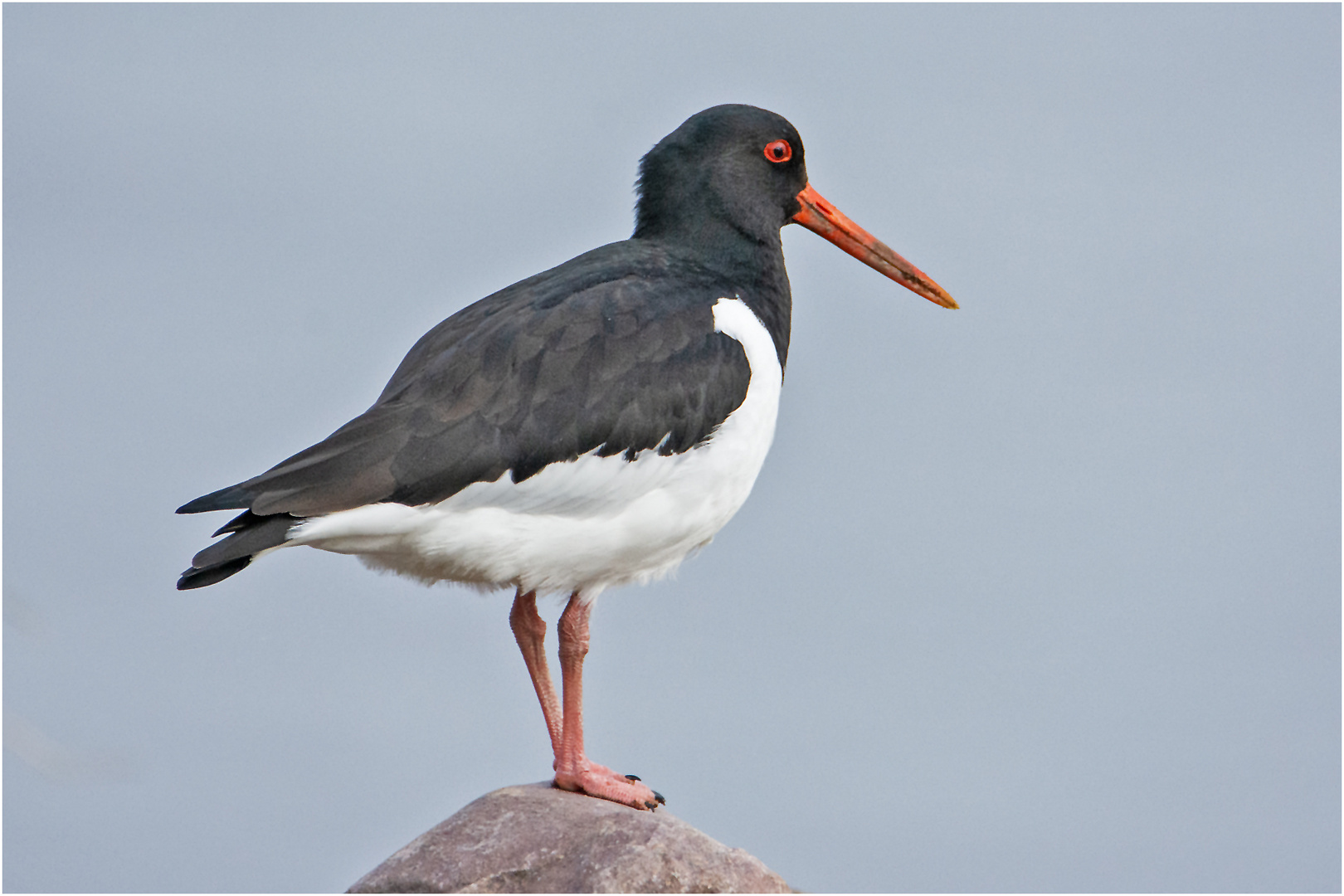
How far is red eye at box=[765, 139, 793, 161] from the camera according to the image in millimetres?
7672

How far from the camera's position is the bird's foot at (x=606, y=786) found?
283 inches

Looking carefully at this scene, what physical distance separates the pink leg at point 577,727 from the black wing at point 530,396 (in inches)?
39.2

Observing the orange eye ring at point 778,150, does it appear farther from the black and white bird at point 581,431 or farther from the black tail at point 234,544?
the black tail at point 234,544

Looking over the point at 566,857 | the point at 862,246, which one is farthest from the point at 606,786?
the point at 862,246

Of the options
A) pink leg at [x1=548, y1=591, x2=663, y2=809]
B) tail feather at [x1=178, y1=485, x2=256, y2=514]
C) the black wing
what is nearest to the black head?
the black wing

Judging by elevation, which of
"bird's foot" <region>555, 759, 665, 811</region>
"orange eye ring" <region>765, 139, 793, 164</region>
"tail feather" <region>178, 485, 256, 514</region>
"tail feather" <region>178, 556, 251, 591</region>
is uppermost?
"orange eye ring" <region>765, 139, 793, 164</region>

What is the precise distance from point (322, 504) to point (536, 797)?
182 centimetres

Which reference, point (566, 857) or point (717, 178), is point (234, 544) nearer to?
point (566, 857)

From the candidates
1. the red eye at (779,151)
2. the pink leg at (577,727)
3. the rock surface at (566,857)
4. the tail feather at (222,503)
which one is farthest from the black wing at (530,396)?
the rock surface at (566,857)

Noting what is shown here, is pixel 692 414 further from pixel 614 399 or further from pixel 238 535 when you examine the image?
Result: pixel 238 535

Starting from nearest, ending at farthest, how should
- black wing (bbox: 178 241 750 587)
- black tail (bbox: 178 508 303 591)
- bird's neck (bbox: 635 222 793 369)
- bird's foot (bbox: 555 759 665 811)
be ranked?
black tail (bbox: 178 508 303 591), black wing (bbox: 178 241 750 587), bird's foot (bbox: 555 759 665 811), bird's neck (bbox: 635 222 793 369)

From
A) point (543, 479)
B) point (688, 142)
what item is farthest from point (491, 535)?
point (688, 142)

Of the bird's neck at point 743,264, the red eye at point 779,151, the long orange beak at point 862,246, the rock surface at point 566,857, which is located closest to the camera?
the rock surface at point 566,857

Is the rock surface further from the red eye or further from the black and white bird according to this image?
the red eye
